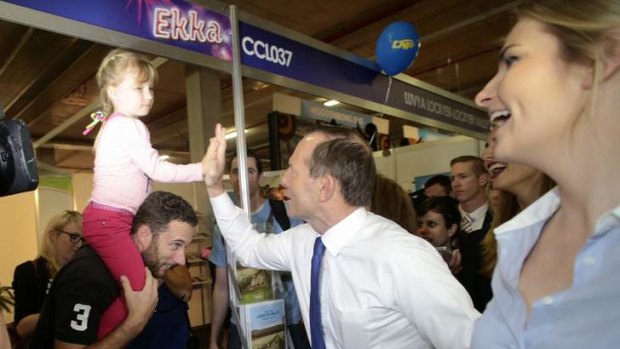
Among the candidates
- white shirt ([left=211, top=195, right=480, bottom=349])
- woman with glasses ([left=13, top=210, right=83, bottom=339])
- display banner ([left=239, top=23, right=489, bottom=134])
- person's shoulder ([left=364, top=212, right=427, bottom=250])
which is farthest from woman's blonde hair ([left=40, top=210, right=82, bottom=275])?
person's shoulder ([left=364, top=212, right=427, bottom=250])

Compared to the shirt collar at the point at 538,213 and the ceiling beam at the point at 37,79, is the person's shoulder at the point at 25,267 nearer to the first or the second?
the ceiling beam at the point at 37,79

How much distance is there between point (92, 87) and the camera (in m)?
2.35

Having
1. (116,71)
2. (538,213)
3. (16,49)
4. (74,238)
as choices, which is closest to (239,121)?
(116,71)

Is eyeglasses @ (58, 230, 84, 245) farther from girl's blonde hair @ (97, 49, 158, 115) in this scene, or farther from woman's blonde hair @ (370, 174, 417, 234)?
woman's blonde hair @ (370, 174, 417, 234)

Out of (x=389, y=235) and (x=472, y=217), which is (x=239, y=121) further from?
(x=472, y=217)

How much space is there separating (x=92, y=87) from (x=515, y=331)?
2.29 m

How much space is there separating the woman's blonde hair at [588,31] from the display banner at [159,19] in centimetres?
140

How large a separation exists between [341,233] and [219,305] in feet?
3.01

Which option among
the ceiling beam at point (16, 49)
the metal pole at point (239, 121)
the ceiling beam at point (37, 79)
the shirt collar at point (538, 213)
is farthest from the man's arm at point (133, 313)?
the ceiling beam at point (16, 49)

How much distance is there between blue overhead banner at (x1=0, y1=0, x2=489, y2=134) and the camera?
156 centimetres

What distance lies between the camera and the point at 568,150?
0.78 meters

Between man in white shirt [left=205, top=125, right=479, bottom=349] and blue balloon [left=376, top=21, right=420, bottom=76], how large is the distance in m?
1.72

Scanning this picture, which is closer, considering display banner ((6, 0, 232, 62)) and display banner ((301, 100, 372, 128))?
display banner ((6, 0, 232, 62))

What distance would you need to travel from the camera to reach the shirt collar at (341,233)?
5.25 ft
